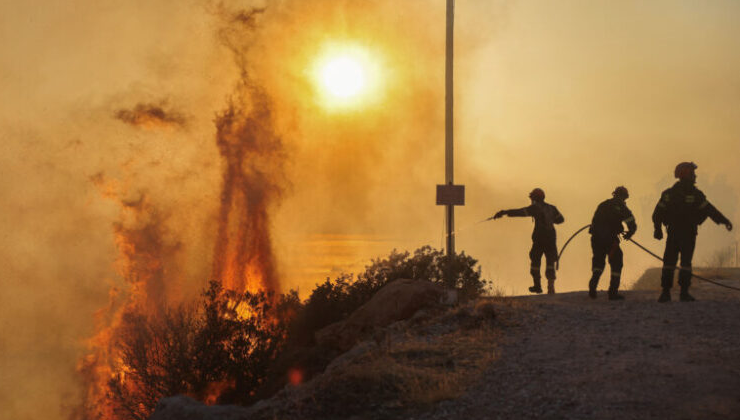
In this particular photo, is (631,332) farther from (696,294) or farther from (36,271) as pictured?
(36,271)

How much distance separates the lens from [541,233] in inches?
723

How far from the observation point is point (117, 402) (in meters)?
24.9

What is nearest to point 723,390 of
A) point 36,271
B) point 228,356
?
point 228,356

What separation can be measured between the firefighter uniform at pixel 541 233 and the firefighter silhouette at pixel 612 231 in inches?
64.0

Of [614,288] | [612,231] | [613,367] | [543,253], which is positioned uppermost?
[612,231]

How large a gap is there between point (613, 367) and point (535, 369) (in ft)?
3.38

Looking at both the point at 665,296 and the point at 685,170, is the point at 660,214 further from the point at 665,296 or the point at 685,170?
the point at 665,296

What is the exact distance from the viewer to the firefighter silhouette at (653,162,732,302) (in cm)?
1525

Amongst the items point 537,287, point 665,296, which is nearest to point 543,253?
point 537,287

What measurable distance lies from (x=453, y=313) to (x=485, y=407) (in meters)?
4.86

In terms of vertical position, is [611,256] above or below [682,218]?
below

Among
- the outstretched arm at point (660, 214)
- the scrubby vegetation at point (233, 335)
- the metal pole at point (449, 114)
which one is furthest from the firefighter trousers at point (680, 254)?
the scrubby vegetation at point (233, 335)

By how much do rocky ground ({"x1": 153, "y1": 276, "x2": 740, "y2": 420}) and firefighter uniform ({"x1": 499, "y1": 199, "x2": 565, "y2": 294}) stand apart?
3440 mm

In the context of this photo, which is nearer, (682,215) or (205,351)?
(682,215)
